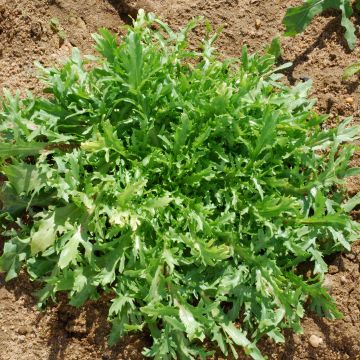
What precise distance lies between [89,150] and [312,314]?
1.54 meters

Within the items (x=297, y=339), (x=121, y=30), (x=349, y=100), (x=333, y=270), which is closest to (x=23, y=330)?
(x=297, y=339)

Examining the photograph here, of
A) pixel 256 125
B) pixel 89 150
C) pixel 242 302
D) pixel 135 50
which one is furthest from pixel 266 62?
pixel 242 302

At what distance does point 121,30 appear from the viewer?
3613 mm

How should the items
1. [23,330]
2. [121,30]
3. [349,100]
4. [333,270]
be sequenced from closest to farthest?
[23,330]
[333,270]
[349,100]
[121,30]

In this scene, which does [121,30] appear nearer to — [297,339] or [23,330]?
[23,330]

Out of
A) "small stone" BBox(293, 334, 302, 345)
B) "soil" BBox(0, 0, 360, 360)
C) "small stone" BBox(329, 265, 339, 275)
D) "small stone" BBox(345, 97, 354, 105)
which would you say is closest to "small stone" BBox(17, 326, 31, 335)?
"soil" BBox(0, 0, 360, 360)

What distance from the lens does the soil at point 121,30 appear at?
123 inches

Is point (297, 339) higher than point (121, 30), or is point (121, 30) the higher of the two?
point (121, 30)

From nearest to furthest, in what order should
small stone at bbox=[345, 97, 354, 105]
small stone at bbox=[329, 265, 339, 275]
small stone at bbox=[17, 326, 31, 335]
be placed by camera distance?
small stone at bbox=[17, 326, 31, 335] → small stone at bbox=[329, 265, 339, 275] → small stone at bbox=[345, 97, 354, 105]

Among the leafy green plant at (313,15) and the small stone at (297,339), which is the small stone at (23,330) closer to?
the small stone at (297,339)

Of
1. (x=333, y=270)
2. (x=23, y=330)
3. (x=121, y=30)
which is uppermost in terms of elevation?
(x=121, y=30)

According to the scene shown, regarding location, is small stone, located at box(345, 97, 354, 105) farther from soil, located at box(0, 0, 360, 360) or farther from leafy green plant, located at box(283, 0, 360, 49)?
leafy green plant, located at box(283, 0, 360, 49)

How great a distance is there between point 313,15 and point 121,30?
1197mm

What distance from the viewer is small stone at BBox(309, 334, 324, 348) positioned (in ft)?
10.4
